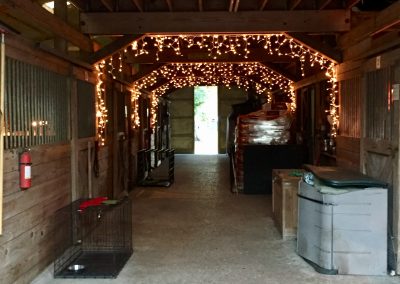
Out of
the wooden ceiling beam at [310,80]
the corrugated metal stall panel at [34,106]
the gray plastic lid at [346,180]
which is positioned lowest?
the gray plastic lid at [346,180]

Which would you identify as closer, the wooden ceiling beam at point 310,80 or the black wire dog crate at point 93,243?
the black wire dog crate at point 93,243

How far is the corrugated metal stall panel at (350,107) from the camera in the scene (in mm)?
5691

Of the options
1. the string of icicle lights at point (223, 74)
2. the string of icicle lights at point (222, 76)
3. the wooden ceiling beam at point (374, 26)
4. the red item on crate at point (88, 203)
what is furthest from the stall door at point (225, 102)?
the red item on crate at point (88, 203)

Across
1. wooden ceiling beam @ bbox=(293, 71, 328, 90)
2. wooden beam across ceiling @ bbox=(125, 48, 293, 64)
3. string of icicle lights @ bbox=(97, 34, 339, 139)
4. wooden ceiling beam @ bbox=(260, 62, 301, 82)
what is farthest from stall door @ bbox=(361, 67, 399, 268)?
wooden ceiling beam @ bbox=(260, 62, 301, 82)

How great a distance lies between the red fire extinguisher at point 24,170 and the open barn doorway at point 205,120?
16.4 m

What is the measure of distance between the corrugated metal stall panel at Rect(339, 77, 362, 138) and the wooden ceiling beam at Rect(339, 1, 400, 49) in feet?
1.71

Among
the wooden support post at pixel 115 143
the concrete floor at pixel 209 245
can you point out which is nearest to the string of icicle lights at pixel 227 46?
the wooden support post at pixel 115 143

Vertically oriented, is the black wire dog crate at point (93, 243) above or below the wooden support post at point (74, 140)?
below

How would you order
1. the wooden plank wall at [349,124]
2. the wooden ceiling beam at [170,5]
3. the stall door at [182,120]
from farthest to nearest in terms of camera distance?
the stall door at [182,120] → the wooden ceiling beam at [170,5] → the wooden plank wall at [349,124]

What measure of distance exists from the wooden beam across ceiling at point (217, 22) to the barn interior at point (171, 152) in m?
0.01

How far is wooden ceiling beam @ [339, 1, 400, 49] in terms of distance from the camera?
4.75m

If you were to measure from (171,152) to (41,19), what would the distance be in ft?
21.3

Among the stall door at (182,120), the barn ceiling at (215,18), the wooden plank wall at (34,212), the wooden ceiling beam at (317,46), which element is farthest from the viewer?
the stall door at (182,120)

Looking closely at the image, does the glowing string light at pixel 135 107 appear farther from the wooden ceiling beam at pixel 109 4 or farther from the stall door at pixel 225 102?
the stall door at pixel 225 102
